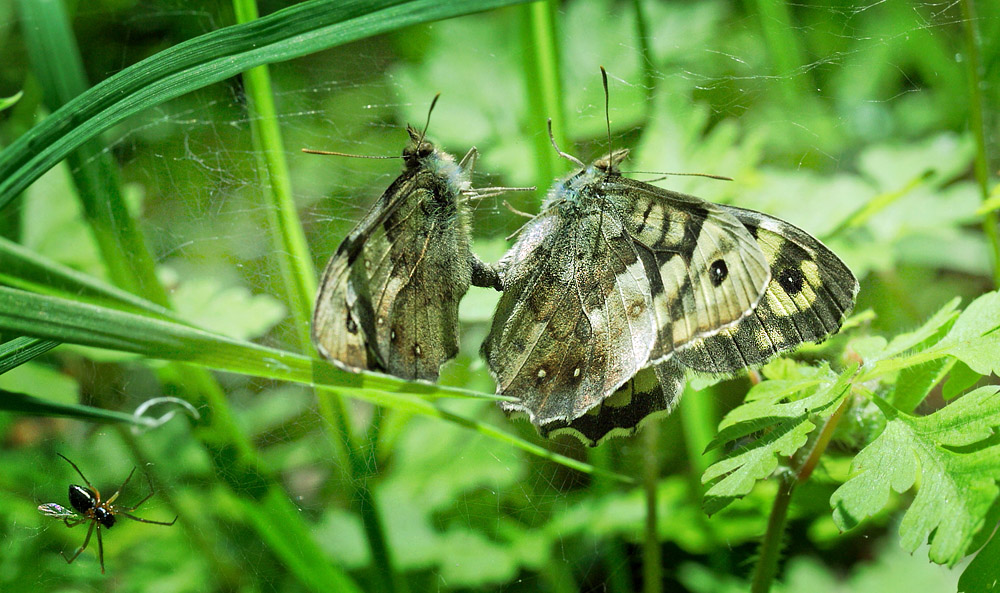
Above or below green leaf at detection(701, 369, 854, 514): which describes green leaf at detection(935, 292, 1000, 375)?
above

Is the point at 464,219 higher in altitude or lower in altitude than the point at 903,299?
higher

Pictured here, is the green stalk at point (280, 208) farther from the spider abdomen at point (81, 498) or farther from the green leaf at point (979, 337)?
the green leaf at point (979, 337)

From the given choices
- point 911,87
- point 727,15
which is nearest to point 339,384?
point 727,15

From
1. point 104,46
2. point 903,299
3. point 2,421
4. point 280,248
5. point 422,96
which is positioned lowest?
point 903,299

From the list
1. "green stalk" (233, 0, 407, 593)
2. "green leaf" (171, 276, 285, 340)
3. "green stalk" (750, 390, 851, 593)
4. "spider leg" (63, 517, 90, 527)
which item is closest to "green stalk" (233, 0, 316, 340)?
"green stalk" (233, 0, 407, 593)

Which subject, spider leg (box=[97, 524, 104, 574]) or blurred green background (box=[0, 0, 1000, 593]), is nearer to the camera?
spider leg (box=[97, 524, 104, 574])

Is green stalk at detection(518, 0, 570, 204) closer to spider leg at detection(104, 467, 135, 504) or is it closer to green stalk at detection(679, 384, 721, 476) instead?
green stalk at detection(679, 384, 721, 476)

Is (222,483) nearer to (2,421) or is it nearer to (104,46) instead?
(2,421)
